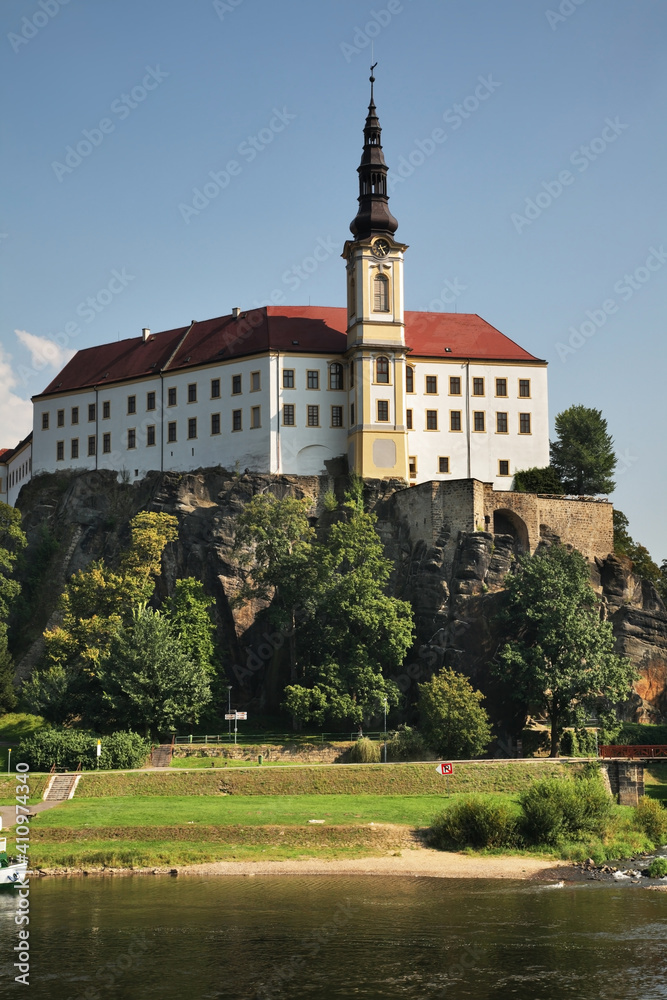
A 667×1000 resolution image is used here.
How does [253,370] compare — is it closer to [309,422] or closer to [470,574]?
[309,422]

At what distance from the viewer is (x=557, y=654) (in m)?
67.9

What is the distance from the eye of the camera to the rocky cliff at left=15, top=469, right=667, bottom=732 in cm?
7338

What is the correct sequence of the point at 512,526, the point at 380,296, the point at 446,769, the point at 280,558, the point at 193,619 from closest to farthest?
the point at 446,769 < the point at 193,619 < the point at 280,558 < the point at 512,526 < the point at 380,296

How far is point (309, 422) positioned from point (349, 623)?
1979 cm

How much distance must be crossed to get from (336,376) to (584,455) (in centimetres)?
2010

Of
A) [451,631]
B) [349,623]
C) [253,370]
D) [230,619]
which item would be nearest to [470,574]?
[451,631]

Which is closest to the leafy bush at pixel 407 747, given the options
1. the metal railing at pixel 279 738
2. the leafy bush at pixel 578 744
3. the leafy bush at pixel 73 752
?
the metal railing at pixel 279 738

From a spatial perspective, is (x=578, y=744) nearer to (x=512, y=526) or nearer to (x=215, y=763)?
(x=512, y=526)

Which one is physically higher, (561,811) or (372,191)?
(372,191)

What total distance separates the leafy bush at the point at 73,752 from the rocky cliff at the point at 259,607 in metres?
15.1

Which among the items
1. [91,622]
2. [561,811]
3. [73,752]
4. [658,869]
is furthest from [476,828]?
[91,622]

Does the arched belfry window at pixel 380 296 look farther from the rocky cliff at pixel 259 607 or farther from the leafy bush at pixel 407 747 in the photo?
the leafy bush at pixel 407 747

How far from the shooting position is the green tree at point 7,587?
7525 centimetres

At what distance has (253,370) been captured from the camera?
8700 cm
